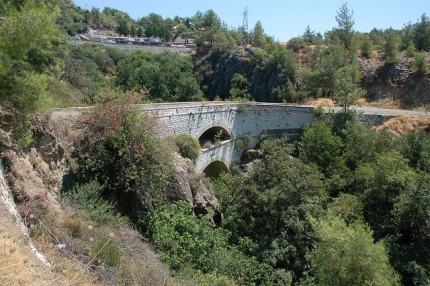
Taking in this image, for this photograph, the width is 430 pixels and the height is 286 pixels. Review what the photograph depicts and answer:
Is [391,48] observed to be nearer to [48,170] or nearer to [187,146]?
[187,146]

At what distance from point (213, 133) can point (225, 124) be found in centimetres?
100

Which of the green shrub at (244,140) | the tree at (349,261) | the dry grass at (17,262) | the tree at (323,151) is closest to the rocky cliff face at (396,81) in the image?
the tree at (323,151)

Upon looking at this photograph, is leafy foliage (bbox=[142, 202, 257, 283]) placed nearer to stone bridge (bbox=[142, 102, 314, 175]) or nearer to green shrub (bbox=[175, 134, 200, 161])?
stone bridge (bbox=[142, 102, 314, 175])

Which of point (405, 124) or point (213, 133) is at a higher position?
point (405, 124)

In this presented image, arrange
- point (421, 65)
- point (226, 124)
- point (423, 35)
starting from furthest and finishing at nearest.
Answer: point (423, 35), point (421, 65), point (226, 124)

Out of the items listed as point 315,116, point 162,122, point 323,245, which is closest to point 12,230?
point 323,245

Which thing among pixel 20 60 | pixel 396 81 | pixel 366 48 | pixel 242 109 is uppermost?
pixel 366 48

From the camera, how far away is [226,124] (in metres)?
21.7

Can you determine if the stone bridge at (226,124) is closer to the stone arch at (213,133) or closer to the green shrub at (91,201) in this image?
the stone arch at (213,133)

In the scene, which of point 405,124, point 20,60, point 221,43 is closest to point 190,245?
point 20,60

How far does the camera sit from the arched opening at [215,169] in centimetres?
2168

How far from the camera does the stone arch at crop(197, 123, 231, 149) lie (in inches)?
798

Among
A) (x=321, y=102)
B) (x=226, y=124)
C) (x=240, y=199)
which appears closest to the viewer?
(x=240, y=199)

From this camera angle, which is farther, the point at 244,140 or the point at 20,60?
the point at 244,140
